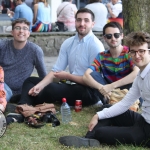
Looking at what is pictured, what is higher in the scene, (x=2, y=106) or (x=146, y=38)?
(x=146, y=38)

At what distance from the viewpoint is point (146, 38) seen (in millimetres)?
4418

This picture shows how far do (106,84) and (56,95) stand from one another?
0.72 m

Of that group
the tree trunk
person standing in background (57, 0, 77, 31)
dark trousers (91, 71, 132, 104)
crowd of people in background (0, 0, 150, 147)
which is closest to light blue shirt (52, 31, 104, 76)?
crowd of people in background (0, 0, 150, 147)

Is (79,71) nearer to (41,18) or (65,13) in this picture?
(65,13)

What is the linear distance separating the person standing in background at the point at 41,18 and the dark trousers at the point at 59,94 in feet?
22.2

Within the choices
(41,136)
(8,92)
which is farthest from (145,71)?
(8,92)

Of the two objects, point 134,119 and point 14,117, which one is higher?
point 134,119

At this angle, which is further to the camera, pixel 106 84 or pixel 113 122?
pixel 106 84

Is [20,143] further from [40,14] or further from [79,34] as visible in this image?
[40,14]

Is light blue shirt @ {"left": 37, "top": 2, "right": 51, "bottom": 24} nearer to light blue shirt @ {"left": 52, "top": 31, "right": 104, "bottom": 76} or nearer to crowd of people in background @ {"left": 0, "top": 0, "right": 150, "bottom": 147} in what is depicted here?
crowd of people in background @ {"left": 0, "top": 0, "right": 150, "bottom": 147}

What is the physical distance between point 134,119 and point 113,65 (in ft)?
4.44

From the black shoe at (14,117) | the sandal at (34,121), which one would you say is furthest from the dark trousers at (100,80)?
the black shoe at (14,117)

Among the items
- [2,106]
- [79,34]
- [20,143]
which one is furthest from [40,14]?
[20,143]

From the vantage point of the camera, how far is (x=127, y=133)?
4547mm
